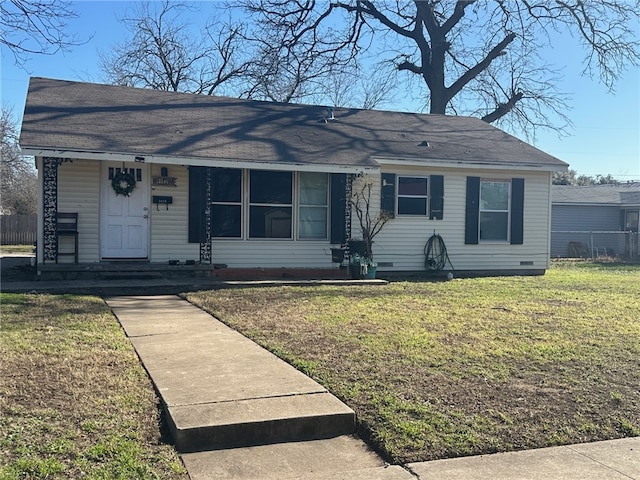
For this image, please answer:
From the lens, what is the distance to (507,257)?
1527 centimetres

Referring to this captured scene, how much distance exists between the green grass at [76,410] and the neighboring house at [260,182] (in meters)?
5.15

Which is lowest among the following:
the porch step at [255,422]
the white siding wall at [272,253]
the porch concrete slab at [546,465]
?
the porch concrete slab at [546,465]

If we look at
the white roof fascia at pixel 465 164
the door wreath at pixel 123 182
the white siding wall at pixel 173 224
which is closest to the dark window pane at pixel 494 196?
the white roof fascia at pixel 465 164

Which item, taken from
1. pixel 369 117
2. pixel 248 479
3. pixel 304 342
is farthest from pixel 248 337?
pixel 369 117

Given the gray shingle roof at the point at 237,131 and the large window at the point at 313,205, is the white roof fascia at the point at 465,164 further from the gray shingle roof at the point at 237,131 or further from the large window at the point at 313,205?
the large window at the point at 313,205

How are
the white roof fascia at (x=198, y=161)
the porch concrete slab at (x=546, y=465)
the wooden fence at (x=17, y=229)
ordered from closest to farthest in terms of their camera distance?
the porch concrete slab at (x=546, y=465)
the white roof fascia at (x=198, y=161)
the wooden fence at (x=17, y=229)

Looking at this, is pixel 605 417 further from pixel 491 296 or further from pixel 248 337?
pixel 491 296

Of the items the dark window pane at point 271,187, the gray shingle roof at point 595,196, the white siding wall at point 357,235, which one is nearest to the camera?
the white siding wall at point 357,235

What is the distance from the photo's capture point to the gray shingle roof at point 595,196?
28938mm

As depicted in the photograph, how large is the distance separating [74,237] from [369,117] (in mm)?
8791

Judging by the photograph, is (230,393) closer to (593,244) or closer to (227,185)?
(227,185)

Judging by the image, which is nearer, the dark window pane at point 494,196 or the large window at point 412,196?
the large window at point 412,196

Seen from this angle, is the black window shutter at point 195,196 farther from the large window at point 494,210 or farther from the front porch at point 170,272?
the large window at point 494,210

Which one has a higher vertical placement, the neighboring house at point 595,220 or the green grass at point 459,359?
the neighboring house at point 595,220
